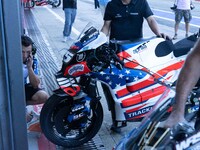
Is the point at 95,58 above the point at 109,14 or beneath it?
beneath

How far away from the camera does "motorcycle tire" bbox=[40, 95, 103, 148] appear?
3.81 metres

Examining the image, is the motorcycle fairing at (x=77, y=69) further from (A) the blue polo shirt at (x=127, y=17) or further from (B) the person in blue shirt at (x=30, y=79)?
(A) the blue polo shirt at (x=127, y=17)

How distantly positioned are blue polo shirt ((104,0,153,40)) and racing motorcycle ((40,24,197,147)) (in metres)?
0.58

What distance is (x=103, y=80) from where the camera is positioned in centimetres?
378

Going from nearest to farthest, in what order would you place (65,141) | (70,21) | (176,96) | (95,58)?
(176,96)
(95,58)
(65,141)
(70,21)

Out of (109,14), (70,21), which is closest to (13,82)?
(109,14)

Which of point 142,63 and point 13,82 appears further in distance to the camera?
point 142,63

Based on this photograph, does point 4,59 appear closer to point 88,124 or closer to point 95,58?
point 95,58

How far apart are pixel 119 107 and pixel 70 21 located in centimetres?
682

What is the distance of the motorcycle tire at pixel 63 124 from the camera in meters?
3.81

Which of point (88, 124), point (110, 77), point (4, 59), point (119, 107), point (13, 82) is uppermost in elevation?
point (4, 59)

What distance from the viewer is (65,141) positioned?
4012mm

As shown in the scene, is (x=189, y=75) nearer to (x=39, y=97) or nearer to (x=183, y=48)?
(x=183, y=48)

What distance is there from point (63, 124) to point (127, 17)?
1463 mm
